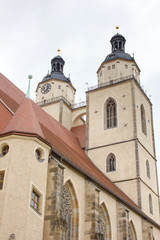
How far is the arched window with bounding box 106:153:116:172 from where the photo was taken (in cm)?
2470

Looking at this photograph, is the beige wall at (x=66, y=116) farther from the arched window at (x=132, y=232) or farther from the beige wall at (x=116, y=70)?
the arched window at (x=132, y=232)

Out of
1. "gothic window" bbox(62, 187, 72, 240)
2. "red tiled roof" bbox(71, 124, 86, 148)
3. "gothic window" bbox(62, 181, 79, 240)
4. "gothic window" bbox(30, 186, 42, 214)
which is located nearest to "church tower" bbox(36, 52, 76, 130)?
"red tiled roof" bbox(71, 124, 86, 148)

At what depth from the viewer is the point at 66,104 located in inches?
1232

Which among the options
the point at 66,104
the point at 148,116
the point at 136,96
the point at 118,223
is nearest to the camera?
the point at 118,223

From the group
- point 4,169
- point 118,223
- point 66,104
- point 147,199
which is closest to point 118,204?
point 118,223

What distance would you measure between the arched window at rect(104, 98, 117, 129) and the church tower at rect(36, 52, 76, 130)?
→ 4.42 m

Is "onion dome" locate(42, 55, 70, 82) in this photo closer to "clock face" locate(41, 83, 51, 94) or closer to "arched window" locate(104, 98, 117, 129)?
"clock face" locate(41, 83, 51, 94)

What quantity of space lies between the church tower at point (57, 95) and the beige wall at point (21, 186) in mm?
16084

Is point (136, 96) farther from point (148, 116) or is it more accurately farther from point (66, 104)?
point (66, 104)

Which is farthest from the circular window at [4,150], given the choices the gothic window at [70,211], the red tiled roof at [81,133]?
the red tiled roof at [81,133]

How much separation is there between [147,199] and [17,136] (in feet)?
43.4

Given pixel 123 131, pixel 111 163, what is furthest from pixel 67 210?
pixel 123 131

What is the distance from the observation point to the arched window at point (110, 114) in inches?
1041

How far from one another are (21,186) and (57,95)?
64.8 ft
